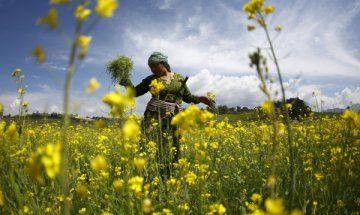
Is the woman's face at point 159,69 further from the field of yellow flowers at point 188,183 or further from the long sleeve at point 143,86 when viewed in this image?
the field of yellow flowers at point 188,183

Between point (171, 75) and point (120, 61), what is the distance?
1.50m

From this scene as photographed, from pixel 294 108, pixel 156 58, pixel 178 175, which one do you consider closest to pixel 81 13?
pixel 178 175

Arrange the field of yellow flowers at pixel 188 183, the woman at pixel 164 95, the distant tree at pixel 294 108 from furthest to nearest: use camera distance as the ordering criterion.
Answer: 1. the woman at pixel 164 95
2. the distant tree at pixel 294 108
3. the field of yellow flowers at pixel 188 183

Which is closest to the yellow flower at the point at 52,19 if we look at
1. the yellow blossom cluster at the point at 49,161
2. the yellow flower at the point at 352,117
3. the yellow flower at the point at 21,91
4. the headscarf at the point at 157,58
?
the yellow blossom cluster at the point at 49,161

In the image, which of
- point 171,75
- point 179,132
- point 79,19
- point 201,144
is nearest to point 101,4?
point 79,19

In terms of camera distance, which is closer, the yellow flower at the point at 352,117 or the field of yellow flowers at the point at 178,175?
the field of yellow flowers at the point at 178,175

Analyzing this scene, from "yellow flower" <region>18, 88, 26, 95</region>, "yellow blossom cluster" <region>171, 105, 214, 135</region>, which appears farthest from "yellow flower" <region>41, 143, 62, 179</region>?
"yellow flower" <region>18, 88, 26, 95</region>

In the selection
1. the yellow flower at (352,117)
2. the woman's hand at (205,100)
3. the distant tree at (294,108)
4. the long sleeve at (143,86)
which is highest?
the long sleeve at (143,86)

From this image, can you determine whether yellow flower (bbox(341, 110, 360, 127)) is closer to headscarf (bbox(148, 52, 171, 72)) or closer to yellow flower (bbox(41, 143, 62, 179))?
yellow flower (bbox(41, 143, 62, 179))

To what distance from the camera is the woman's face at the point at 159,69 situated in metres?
4.90

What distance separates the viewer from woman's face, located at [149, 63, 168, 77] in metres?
4.90

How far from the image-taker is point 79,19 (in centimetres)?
106

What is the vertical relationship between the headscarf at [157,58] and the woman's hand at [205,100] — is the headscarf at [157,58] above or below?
above

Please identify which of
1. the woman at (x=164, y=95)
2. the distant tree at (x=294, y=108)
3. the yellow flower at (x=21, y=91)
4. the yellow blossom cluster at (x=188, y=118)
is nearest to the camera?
the yellow blossom cluster at (x=188, y=118)
